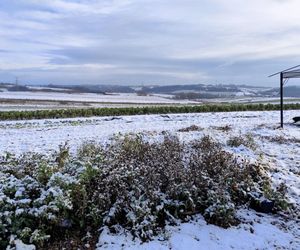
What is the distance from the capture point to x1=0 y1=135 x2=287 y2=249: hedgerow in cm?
532

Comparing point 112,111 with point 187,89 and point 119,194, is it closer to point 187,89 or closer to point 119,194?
point 119,194

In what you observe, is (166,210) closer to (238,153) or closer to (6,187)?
(6,187)

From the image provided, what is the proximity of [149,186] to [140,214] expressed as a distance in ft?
1.96

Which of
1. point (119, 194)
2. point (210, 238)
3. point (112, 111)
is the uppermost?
point (112, 111)

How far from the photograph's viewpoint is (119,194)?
19.1 ft

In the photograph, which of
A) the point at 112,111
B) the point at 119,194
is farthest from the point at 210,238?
the point at 112,111

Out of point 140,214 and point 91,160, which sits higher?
point 91,160

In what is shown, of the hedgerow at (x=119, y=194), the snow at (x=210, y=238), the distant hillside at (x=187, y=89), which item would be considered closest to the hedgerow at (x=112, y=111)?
the hedgerow at (x=119, y=194)

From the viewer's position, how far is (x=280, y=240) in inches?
212

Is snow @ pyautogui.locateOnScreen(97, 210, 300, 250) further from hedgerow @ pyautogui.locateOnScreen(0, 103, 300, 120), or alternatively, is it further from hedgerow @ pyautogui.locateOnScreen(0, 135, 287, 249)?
hedgerow @ pyautogui.locateOnScreen(0, 103, 300, 120)

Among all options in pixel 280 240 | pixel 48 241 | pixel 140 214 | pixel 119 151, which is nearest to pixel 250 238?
pixel 280 240

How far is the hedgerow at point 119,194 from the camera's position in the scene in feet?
17.5

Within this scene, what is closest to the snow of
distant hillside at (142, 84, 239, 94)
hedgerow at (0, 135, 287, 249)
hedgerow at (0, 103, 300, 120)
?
hedgerow at (0, 135, 287, 249)

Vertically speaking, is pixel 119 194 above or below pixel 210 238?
above
